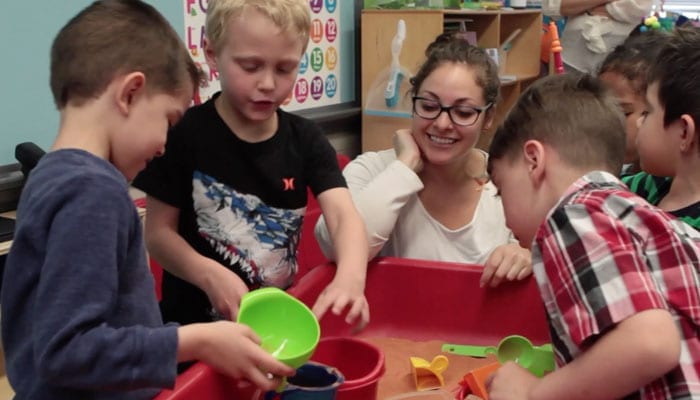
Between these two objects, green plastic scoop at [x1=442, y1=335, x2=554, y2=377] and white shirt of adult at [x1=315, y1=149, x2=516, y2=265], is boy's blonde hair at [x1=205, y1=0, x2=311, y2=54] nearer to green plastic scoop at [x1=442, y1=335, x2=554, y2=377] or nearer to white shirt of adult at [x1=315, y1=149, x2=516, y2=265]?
white shirt of adult at [x1=315, y1=149, x2=516, y2=265]

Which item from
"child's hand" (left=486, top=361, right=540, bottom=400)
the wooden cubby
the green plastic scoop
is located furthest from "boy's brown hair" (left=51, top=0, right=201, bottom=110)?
the wooden cubby

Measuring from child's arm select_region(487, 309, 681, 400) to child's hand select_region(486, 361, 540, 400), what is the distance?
7 cm

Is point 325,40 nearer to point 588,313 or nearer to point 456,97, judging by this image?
point 456,97

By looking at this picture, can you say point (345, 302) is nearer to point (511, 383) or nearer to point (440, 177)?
point (511, 383)

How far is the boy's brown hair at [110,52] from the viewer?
673mm

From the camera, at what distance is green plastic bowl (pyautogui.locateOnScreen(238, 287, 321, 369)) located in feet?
2.47

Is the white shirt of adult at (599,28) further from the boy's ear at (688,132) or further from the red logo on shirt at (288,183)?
the red logo on shirt at (288,183)

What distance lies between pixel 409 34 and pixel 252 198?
1641 millimetres

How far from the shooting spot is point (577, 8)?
8.52ft

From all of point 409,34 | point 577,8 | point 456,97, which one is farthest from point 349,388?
point 577,8

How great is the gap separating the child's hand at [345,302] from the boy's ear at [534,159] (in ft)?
0.92

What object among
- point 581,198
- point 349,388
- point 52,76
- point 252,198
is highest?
point 52,76

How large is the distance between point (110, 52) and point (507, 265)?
28.2 inches

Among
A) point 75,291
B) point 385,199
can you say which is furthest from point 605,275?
point 385,199
